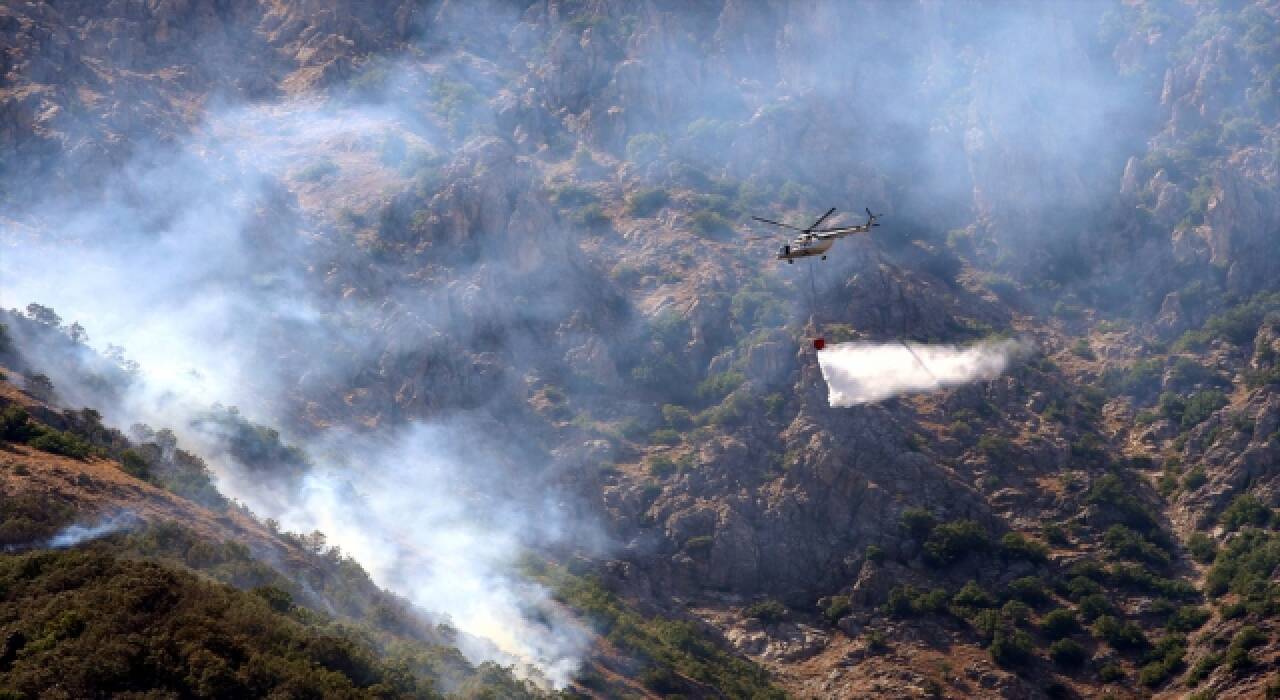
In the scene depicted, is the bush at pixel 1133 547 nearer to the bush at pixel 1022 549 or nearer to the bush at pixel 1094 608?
the bush at pixel 1022 549

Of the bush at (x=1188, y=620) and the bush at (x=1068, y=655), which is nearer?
the bush at (x=1188, y=620)

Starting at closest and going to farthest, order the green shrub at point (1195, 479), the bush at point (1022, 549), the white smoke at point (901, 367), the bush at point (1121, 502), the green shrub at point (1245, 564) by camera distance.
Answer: the green shrub at point (1245, 564) < the bush at point (1022, 549) < the bush at point (1121, 502) < the green shrub at point (1195, 479) < the white smoke at point (901, 367)

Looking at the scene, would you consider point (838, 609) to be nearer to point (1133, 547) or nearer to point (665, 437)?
point (1133, 547)

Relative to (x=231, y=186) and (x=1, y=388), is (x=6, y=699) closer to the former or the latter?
(x=1, y=388)

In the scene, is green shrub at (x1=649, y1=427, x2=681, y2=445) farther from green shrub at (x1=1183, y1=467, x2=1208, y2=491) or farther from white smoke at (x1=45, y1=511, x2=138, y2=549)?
white smoke at (x1=45, y1=511, x2=138, y2=549)

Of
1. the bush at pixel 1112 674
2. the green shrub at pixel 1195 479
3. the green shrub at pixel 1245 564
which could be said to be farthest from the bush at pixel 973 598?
the green shrub at pixel 1195 479

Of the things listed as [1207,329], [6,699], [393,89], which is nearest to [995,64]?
[1207,329]

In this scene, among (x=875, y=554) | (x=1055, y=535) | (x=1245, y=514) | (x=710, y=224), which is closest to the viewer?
(x=1245, y=514)

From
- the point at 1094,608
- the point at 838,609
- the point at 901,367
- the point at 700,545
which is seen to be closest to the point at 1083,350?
the point at 901,367
